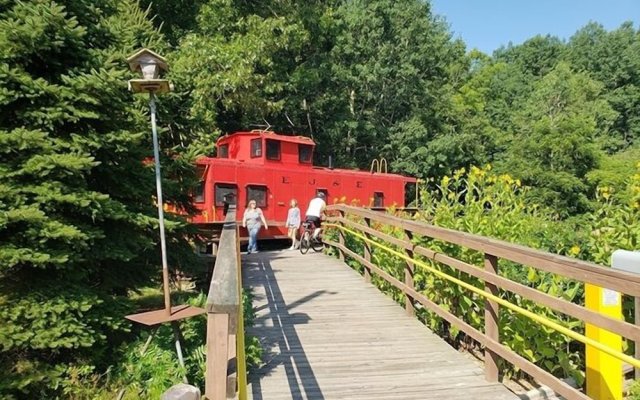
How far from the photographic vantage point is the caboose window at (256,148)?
50.4ft

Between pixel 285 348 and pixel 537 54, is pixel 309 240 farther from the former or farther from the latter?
pixel 537 54

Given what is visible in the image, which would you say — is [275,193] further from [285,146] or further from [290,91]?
[290,91]

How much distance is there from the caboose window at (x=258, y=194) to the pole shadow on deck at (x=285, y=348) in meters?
6.11

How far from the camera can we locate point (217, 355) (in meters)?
2.85

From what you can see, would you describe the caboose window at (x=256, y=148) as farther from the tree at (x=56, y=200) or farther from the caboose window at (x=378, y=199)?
the tree at (x=56, y=200)

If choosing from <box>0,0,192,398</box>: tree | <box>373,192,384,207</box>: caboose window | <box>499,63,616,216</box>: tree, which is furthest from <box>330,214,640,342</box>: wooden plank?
<box>499,63,616,216</box>: tree

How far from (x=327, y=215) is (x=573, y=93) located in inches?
1243

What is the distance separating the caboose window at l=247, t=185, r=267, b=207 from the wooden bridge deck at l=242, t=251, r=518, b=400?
21.1 feet

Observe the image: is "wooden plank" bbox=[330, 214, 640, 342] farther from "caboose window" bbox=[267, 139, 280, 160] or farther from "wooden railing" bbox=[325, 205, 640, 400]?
"caboose window" bbox=[267, 139, 280, 160]

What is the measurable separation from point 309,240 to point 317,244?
0.39m

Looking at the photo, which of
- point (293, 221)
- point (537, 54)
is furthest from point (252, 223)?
point (537, 54)

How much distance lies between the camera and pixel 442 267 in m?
5.99

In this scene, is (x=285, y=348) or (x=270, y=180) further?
(x=270, y=180)

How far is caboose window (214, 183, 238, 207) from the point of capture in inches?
554
